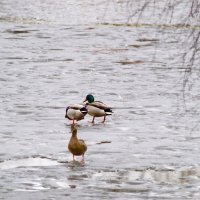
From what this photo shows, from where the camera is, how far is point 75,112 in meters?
17.0

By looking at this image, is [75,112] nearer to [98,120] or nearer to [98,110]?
[98,110]

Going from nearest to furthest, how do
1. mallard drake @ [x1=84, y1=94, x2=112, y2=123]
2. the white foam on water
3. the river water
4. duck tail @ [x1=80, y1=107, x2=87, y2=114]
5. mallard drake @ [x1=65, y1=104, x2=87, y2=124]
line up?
the river water → the white foam on water → mallard drake @ [x1=65, y1=104, x2=87, y2=124] → duck tail @ [x1=80, y1=107, x2=87, y2=114] → mallard drake @ [x1=84, y1=94, x2=112, y2=123]

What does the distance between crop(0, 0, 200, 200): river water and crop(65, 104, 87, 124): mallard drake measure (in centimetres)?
19

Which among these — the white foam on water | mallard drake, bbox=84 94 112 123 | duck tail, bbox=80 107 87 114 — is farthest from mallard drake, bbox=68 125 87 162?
mallard drake, bbox=84 94 112 123

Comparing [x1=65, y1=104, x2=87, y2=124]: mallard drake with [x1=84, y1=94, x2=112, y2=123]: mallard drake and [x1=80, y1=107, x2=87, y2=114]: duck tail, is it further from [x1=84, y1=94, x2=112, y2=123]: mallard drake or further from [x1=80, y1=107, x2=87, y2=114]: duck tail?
[x1=84, y1=94, x2=112, y2=123]: mallard drake

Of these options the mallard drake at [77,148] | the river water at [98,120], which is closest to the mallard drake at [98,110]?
the river water at [98,120]

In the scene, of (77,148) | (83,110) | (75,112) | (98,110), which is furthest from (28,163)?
(98,110)

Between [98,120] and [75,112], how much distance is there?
936 millimetres

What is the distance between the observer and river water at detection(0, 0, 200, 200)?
12211 millimetres

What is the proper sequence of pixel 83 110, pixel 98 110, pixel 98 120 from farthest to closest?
pixel 98 120 < pixel 98 110 < pixel 83 110

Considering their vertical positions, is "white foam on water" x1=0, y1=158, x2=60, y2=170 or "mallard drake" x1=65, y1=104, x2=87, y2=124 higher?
"mallard drake" x1=65, y1=104, x2=87, y2=124

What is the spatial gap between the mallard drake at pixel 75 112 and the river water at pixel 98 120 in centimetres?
19

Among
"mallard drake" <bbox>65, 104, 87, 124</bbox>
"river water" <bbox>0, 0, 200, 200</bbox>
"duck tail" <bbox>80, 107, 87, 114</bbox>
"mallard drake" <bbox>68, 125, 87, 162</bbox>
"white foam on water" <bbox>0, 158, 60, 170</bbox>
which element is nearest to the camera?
"river water" <bbox>0, 0, 200, 200</bbox>

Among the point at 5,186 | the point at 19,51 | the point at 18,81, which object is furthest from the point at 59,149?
the point at 19,51
